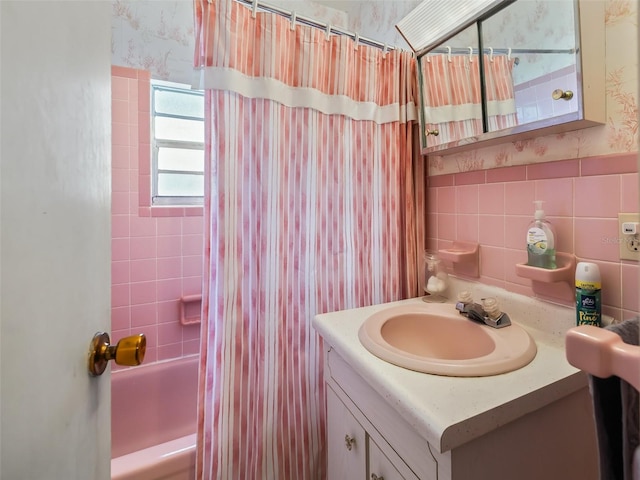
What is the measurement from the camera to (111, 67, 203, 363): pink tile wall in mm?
1558

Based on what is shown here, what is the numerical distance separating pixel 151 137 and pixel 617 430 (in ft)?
6.72

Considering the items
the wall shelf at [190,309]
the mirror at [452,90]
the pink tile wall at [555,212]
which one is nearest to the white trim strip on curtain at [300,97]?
the mirror at [452,90]

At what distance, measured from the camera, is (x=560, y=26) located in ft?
2.60

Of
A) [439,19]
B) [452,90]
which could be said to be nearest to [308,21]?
[439,19]

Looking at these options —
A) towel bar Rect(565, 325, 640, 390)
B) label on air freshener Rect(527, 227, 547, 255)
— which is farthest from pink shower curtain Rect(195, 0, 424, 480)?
towel bar Rect(565, 325, 640, 390)

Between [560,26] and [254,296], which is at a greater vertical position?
[560,26]

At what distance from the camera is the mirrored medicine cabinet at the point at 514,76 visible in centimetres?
75

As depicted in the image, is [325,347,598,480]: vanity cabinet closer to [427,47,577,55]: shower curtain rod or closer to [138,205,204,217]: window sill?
[427,47,577,55]: shower curtain rod

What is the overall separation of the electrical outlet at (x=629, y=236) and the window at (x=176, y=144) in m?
1.84

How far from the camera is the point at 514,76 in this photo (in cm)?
92

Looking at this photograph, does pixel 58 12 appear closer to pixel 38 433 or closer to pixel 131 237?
pixel 38 433

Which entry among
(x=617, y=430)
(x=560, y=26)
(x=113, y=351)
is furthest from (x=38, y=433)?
(x=560, y=26)

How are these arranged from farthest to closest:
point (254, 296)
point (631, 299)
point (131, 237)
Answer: point (131, 237) < point (254, 296) < point (631, 299)

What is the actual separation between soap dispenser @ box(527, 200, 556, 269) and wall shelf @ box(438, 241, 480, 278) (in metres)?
0.23
